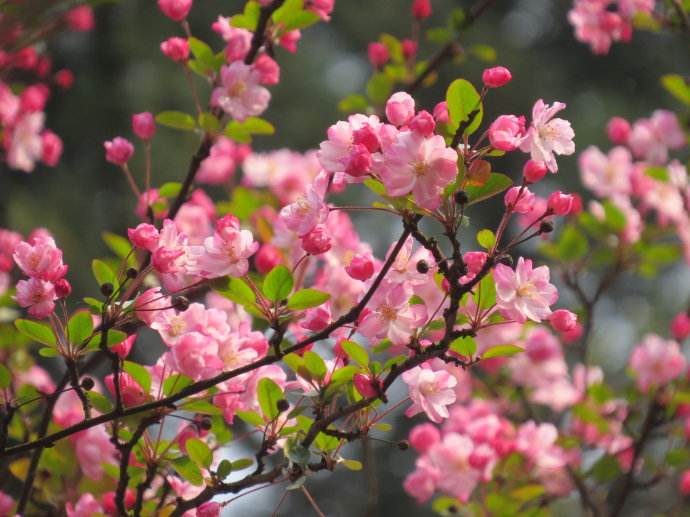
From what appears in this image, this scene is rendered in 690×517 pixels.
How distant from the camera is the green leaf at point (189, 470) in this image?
1475mm

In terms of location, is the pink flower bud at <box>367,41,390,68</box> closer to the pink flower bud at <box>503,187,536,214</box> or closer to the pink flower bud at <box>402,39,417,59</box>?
the pink flower bud at <box>402,39,417,59</box>

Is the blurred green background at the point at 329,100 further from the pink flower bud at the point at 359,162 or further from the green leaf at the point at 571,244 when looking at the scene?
the pink flower bud at the point at 359,162

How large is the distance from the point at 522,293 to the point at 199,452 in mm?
533

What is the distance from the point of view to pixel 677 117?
304cm

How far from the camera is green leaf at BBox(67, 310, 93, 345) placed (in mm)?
1386

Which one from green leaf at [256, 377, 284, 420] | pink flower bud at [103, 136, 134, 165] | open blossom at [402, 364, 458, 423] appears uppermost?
pink flower bud at [103, 136, 134, 165]

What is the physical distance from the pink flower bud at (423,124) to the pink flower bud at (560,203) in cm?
20

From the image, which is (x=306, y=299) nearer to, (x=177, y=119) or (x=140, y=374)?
(x=140, y=374)

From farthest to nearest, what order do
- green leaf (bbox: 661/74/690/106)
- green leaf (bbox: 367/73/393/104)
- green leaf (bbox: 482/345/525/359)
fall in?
green leaf (bbox: 661/74/690/106), green leaf (bbox: 367/73/393/104), green leaf (bbox: 482/345/525/359)

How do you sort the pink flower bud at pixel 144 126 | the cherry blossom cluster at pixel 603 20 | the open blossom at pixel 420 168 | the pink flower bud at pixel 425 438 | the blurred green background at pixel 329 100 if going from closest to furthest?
the open blossom at pixel 420 168 → the pink flower bud at pixel 144 126 → the pink flower bud at pixel 425 438 → the cherry blossom cluster at pixel 603 20 → the blurred green background at pixel 329 100

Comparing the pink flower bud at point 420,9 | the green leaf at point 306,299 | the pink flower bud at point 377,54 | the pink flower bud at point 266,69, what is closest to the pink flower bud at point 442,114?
the green leaf at point 306,299

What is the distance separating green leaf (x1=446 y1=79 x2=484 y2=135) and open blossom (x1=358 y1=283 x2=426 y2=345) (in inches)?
9.3

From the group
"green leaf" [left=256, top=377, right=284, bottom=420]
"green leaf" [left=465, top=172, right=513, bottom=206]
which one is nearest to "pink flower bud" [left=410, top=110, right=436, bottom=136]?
"green leaf" [left=465, top=172, right=513, bottom=206]

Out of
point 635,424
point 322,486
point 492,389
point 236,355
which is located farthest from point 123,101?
point 236,355
